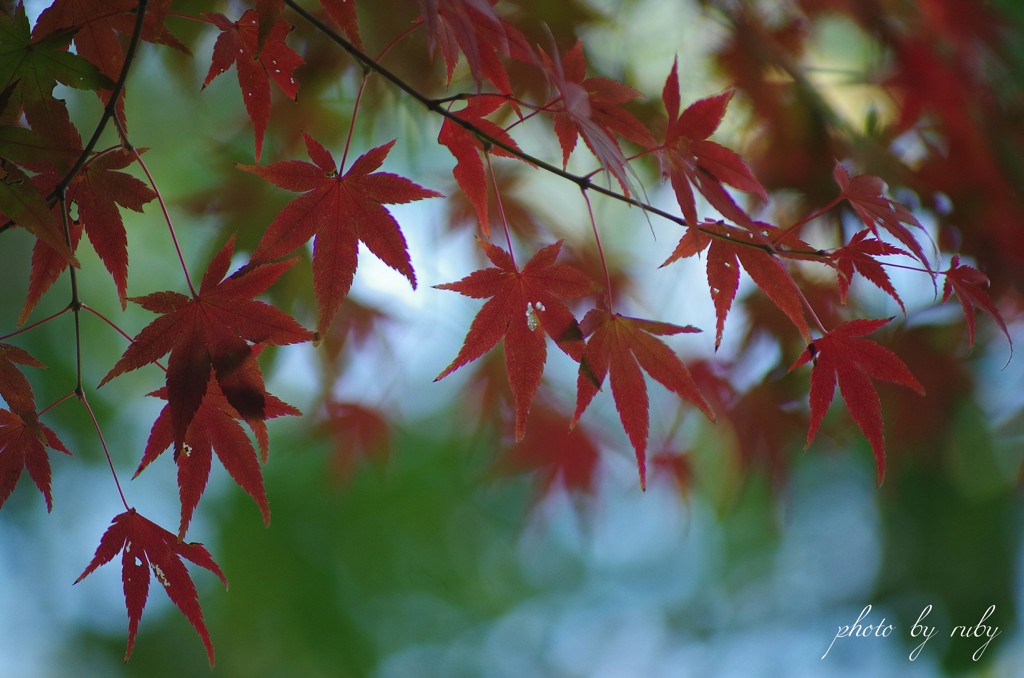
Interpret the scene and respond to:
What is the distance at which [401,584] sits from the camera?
3.32m

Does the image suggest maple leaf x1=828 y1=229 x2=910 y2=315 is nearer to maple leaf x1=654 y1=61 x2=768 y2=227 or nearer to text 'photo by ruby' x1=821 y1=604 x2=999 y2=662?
maple leaf x1=654 y1=61 x2=768 y2=227

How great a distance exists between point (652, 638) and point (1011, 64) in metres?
2.66

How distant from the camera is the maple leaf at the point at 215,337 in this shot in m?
0.49

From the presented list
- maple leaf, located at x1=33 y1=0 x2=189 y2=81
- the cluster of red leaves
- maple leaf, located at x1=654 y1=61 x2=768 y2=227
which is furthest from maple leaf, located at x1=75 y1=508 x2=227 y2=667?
maple leaf, located at x1=654 y1=61 x2=768 y2=227

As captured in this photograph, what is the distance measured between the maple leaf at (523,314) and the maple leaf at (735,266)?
0.30 feet

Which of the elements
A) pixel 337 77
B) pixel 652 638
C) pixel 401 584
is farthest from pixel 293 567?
pixel 337 77

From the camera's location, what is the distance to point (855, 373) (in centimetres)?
59

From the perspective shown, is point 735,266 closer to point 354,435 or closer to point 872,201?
point 872,201

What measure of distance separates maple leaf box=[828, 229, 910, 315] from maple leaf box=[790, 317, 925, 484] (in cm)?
3

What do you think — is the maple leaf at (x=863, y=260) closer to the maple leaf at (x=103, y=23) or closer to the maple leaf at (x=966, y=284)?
the maple leaf at (x=966, y=284)

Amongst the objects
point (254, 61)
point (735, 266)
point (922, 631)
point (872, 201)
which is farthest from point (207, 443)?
point (922, 631)

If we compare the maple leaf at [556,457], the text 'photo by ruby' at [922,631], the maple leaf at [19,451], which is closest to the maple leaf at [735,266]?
the maple leaf at [19,451]

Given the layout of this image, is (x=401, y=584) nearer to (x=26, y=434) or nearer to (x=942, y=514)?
(x=942, y=514)

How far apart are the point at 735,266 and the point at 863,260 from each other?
99mm
